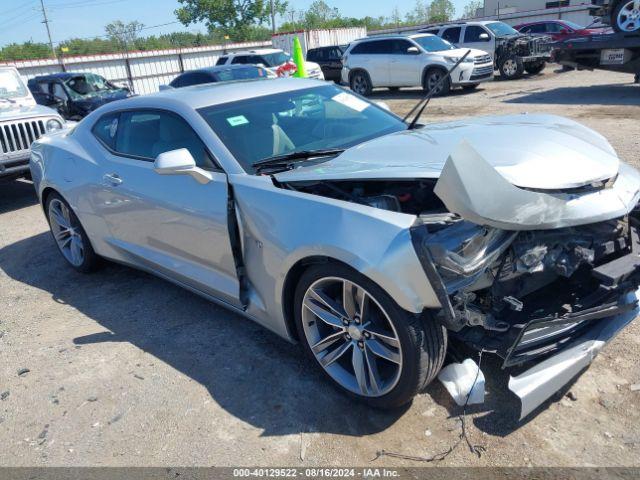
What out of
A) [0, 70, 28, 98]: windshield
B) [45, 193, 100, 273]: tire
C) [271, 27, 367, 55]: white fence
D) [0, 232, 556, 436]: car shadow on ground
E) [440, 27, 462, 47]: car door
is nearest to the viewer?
[0, 232, 556, 436]: car shadow on ground

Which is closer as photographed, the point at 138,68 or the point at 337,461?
the point at 337,461

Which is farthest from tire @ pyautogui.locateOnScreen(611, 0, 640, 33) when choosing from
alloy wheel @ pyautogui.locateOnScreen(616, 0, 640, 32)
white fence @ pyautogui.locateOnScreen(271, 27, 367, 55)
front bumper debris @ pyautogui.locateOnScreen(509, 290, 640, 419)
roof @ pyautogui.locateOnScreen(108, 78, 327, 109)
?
white fence @ pyautogui.locateOnScreen(271, 27, 367, 55)

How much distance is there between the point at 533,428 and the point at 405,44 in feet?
50.7

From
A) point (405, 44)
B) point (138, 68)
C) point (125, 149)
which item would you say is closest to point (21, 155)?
point (125, 149)

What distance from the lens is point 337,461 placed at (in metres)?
2.53

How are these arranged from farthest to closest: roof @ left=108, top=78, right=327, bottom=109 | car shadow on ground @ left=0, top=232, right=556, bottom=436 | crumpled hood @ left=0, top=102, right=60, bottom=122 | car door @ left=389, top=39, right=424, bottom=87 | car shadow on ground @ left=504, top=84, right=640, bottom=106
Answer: car door @ left=389, top=39, right=424, bottom=87
car shadow on ground @ left=504, top=84, right=640, bottom=106
crumpled hood @ left=0, top=102, right=60, bottom=122
roof @ left=108, top=78, right=327, bottom=109
car shadow on ground @ left=0, top=232, right=556, bottom=436

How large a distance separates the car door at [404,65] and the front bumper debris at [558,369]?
1442 cm

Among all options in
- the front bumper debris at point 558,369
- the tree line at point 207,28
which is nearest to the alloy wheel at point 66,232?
the front bumper debris at point 558,369

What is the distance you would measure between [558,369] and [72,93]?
14882mm

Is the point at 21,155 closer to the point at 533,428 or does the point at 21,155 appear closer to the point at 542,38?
the point at 533,428

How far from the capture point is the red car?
61.8 ft

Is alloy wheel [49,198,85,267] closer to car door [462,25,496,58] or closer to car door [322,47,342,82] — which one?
car door [462,25,496,58]

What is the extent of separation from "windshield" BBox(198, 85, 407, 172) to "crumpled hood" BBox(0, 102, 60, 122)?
5.86m

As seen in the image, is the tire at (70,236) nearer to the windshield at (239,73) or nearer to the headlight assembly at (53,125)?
the headlight assembly at (53,125)
